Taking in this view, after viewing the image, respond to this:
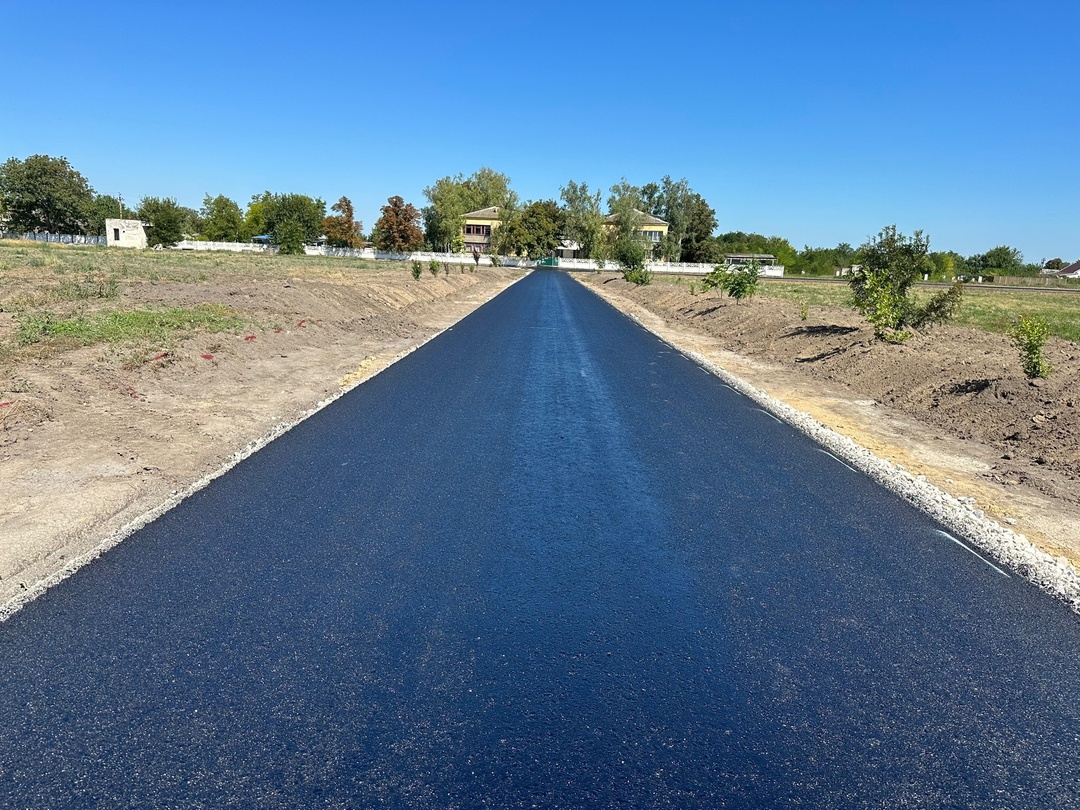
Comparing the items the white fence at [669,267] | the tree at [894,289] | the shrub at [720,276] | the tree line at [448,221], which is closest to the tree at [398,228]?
the tree line at [448,221]

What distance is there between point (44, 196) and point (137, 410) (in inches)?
3925

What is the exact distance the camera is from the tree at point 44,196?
277 feet

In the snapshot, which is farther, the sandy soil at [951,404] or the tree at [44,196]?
the tree at [44,196]

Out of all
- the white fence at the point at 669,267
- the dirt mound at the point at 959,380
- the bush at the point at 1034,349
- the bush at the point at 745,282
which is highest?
the white fence at the point at 669,267

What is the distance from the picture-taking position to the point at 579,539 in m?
5.16

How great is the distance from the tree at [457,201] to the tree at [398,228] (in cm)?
824

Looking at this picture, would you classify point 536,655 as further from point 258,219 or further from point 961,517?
point 258,219

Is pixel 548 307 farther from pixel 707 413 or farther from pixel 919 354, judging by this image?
pixel 707 413

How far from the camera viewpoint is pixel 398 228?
8994 cm

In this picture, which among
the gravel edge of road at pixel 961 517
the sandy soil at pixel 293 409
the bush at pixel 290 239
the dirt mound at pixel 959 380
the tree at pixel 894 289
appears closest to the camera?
the gravel edge of road at pixel 961 517

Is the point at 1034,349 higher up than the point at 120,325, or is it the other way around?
the point at 1034,349

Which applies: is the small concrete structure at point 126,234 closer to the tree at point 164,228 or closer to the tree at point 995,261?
the tree at point 164,228

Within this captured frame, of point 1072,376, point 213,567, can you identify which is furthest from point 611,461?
point 1072,376

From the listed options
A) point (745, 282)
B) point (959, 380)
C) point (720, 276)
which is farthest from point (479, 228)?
point (959, 380)
